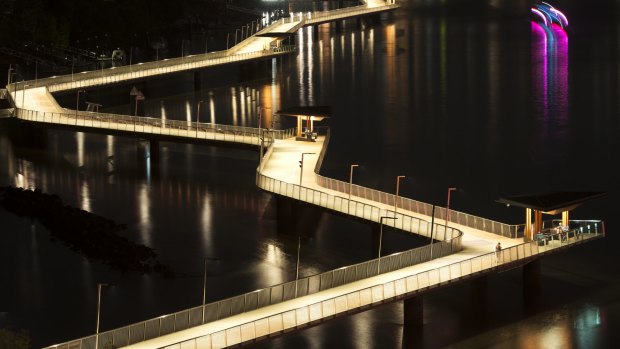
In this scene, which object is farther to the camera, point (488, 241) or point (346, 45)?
point (346, 45)

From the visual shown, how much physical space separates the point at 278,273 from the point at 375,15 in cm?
8952

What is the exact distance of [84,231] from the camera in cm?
5784

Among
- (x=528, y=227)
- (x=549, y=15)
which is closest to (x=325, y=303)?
(x=528, y=227)

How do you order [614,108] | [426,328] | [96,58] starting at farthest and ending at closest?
[96,58] → [614,108] → [426,328]

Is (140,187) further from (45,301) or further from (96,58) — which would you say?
(96,58)

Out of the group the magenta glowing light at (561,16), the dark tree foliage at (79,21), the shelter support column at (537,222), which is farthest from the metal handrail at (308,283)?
the magenta glowing light at (561,16)

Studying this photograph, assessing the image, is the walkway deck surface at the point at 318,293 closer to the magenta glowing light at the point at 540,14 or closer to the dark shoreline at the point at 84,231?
the dark shoreline at the point at 84,231

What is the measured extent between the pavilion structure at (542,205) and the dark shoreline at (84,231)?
1187 cm

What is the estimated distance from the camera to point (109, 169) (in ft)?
230

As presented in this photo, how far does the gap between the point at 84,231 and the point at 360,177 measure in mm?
15295

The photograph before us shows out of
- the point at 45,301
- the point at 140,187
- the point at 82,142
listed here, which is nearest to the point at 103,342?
the point at 45,301

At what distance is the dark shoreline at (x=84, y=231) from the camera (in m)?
54.0

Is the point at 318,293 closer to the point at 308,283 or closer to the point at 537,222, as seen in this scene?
the point at 308,283

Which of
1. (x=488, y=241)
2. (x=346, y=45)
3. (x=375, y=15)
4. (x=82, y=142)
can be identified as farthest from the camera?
(x=375, y=15)
